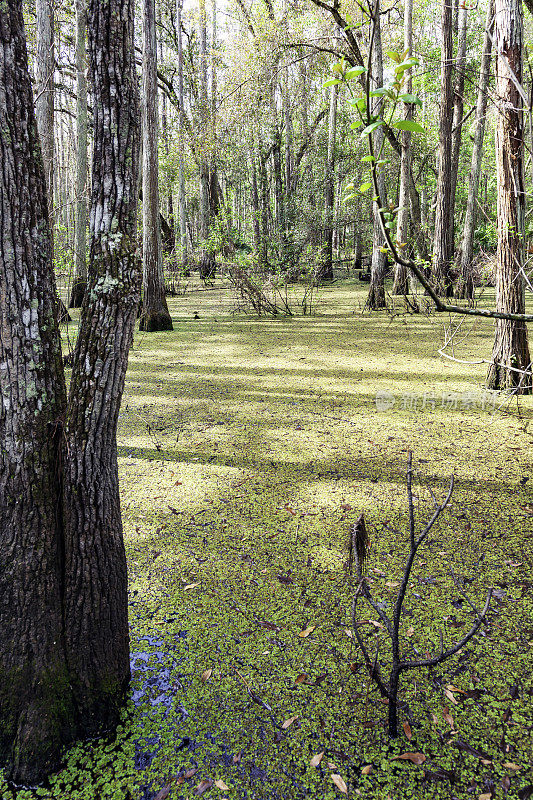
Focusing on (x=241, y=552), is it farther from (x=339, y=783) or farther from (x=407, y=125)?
(x=407, y=125)

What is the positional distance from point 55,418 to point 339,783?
1.10 metres

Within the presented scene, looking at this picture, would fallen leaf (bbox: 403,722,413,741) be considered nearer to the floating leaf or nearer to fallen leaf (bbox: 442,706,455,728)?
fallen leaf (bbox: 442,706,455,728)

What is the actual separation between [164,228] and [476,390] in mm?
11521

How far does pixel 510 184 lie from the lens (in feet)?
12.9

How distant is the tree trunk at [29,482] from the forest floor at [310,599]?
0.15 metres

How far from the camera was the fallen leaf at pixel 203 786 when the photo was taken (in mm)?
1282

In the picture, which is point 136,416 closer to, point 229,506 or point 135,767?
point 229,506

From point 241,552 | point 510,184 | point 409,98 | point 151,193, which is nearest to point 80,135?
point 151,193

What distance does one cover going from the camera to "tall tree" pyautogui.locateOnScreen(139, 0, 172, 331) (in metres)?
6.61

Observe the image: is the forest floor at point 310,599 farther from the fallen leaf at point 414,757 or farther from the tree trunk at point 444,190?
the tree trunk at point 444,190

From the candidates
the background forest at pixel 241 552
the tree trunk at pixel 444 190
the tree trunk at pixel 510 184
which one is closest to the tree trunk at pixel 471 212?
the tree trunk at pixel 444 190

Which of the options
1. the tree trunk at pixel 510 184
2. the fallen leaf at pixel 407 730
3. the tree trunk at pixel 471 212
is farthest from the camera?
the tree trunk at pixel 471 212

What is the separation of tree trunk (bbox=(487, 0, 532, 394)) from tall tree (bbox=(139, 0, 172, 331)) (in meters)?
4.28

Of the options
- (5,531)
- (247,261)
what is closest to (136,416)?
(5,531)
